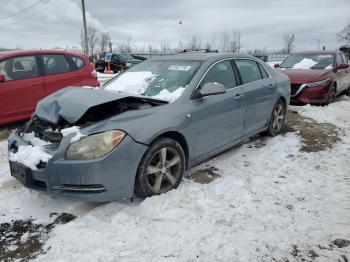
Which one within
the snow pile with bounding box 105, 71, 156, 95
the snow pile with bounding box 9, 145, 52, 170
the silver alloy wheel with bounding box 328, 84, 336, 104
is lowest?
the silver alloy wheel with bounding box 328, 84, 336, 104

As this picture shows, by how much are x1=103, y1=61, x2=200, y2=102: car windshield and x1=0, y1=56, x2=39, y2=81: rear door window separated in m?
2.68

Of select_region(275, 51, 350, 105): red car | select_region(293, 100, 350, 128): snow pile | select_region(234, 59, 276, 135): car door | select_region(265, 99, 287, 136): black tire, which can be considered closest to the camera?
select_region(234, 59, 276, 135): car door

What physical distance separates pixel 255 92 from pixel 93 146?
292 cm

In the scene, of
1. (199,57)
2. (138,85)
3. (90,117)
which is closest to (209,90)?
(199,57)

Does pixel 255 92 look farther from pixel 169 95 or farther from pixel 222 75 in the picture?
pixel 169 95

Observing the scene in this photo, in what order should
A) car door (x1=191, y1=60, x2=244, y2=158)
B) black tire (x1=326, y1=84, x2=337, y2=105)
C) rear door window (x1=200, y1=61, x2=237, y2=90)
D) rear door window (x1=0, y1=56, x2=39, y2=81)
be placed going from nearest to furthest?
car door (x1=191, y1=60, x2=244, y2=158) → rear door window (x1=200, y1=61, x2=237, y2=90) → rear door window (x1=0, y1=56, x2=39, y2=81) → black tire (x1=326, y1=84, x2=337, y2=105)

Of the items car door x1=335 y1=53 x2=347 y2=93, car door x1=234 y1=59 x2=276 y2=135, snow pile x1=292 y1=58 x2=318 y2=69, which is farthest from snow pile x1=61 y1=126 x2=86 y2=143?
car door x1=335 y1=53 x2=347 y2=93

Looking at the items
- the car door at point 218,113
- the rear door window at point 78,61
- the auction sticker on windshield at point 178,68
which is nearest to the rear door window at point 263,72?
the car door at point 218,113

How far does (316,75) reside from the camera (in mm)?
9156

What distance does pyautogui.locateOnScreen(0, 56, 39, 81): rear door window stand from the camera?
21.8 ft

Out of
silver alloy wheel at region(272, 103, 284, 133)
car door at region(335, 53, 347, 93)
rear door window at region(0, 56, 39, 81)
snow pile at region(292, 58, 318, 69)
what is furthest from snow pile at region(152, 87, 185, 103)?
car door at region(335, 53, 347, 93)

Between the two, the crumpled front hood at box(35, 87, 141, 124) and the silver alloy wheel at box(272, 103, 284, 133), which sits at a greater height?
the crumpled front hood at box(35, 87, 141, 124)

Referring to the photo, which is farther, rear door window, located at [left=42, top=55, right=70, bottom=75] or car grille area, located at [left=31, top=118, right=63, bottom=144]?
rear door window, located at [left=42, top=55, right=70, bottom=75]

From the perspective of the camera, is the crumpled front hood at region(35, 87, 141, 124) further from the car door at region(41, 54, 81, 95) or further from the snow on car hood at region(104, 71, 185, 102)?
the car door at region(41, 54, 81, 95)
